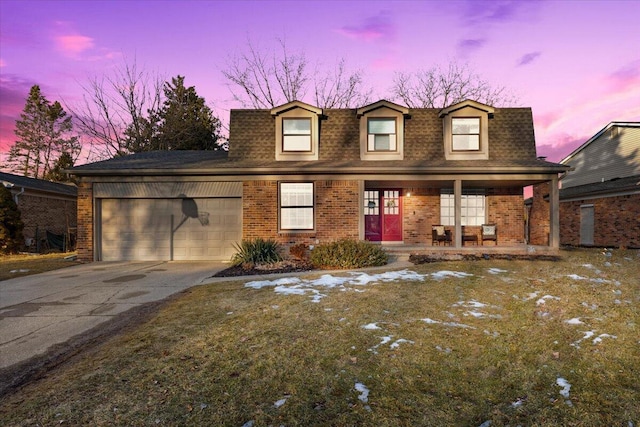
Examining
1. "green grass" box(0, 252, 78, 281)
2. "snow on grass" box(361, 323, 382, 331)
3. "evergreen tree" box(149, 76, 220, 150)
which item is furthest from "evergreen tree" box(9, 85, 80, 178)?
"snow on grass" box(361, 323, 382, 331)

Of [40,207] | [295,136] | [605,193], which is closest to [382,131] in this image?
[295,136]

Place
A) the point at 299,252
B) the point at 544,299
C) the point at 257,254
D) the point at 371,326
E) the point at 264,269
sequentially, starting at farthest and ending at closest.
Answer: the point at 299,252, the point at 257,254, the point at 264,269, the point at 544,299, the point at 371,326

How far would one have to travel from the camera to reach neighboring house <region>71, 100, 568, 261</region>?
38.1 feet

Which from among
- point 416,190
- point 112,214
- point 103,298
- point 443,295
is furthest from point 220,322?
point 416,190

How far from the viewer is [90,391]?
2926mm

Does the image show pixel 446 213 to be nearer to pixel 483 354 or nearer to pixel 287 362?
pixel 483 354

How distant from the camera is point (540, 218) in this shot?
628 inches

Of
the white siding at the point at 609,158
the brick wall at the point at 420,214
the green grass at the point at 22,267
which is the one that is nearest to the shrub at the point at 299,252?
the brick wall at the point at 420,214

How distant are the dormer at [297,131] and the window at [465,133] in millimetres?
5249

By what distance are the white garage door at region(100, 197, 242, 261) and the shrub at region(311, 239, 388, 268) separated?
12.0 ft

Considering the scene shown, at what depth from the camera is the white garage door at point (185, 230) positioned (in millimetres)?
11961

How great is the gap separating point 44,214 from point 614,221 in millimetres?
27977

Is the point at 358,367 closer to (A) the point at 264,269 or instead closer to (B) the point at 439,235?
(A) the point at 264,269

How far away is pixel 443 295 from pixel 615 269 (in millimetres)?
5803
